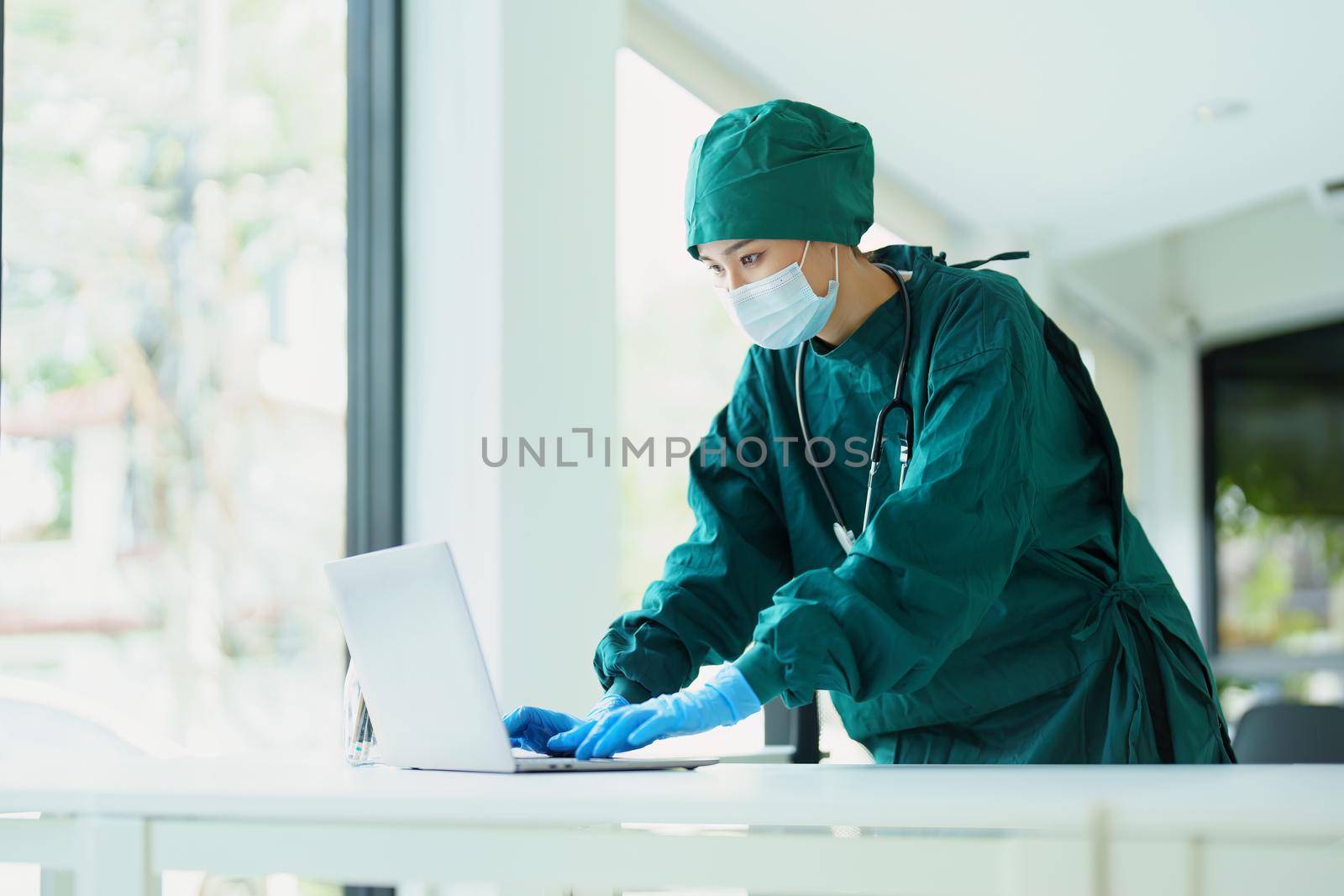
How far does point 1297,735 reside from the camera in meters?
2.37

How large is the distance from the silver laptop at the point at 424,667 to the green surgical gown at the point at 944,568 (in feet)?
0.74

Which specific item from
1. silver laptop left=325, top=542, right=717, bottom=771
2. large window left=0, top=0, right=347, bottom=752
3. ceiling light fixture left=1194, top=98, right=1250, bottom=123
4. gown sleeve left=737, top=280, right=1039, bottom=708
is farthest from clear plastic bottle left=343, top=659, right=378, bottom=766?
ceiling light fixture left=1194, top=98, right=1250, bottom=123

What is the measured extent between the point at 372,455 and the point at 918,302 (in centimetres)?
142

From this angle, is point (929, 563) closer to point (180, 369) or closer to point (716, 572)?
point (716, 572)

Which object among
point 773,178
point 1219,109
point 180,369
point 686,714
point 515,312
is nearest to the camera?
point 686,714

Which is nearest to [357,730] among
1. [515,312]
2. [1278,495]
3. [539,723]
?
[539,723]

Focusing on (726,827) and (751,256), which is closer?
(726,827)

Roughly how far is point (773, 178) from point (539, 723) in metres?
0.63

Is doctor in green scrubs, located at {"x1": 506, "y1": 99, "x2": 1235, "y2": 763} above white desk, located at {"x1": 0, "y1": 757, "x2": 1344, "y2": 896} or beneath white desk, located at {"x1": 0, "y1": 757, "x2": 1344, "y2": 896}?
above

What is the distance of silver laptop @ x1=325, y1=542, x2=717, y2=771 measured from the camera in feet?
3.60

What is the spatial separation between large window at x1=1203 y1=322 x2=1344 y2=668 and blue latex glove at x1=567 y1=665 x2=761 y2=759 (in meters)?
5.15

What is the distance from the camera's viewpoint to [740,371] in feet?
5.25

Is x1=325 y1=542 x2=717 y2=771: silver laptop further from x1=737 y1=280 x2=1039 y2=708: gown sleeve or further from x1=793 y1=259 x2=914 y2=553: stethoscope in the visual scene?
x1=793 y1=259 x2=914 y2=553: stethoscope

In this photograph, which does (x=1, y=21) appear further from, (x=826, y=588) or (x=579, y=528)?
(x=826, y=588)
